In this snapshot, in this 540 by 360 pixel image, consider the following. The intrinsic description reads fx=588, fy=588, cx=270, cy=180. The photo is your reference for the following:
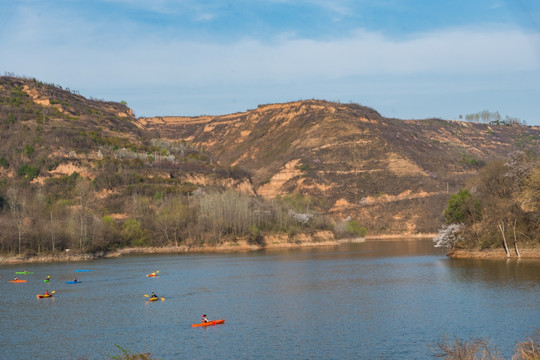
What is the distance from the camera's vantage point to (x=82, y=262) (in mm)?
91812

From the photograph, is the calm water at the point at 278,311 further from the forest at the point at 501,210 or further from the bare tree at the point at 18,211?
the bare tree at the point at 18,211

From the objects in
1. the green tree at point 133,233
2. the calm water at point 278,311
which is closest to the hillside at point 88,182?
the green tree at point 133,233

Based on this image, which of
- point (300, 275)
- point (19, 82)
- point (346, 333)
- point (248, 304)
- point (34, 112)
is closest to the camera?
point (346, 333)

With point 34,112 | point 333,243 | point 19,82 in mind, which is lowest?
point 333,243

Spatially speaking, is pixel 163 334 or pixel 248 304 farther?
pixel 248 304

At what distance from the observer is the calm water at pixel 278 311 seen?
111 ft

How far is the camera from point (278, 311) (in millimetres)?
45406

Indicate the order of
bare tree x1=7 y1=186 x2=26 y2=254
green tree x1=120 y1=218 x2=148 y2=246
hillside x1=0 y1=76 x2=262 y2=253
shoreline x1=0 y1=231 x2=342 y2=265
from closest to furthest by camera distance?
bare tree x1=7 y1=186 x2=26 y2=254
shoreline x1=0 y1=231 x2=342 y2=265
hillside x1=0 y1=76 x2=262 y2=253
green tree x1=120 y1=218 x2=148 y2=246

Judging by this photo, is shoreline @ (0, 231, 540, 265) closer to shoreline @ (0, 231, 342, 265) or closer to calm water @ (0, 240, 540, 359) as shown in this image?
shoreline @ (0, 231, 342, 265)

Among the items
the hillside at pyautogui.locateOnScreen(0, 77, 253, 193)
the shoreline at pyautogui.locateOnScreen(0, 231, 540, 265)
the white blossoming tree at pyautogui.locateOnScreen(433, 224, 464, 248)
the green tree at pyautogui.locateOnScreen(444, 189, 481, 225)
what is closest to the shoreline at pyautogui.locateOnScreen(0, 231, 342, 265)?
the shoreline at pyautogui.locateOnScreen(0, 231, 540, 265)

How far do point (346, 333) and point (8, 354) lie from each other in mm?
20000

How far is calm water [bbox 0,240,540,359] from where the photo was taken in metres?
34.0

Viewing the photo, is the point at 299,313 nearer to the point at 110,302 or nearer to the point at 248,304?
the point at 248,304

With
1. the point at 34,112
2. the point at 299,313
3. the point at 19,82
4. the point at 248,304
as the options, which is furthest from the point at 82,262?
the point at 19,82
